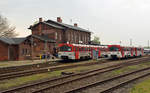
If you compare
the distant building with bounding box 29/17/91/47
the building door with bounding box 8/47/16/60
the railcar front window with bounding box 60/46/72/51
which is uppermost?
the distant building with bounding box 29/17/91/47

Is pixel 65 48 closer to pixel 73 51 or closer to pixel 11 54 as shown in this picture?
pixel 73 51

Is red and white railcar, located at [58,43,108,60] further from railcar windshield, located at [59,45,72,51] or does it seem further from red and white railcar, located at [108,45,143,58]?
red and white railcar, located at [108,45,143,58]

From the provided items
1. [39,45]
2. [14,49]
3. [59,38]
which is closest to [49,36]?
[59,38]

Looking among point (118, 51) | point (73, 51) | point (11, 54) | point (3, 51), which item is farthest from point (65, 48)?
point (3, 51)

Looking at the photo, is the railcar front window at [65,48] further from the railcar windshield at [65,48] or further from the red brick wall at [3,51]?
the red brick wall at [3,51]

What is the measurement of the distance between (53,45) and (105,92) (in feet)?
114

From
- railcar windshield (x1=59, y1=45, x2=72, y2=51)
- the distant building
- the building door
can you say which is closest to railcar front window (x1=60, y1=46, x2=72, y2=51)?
railcar windshield (x1=59, y1=45, x2=72, y2=51)

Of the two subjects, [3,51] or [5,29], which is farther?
[5,29]

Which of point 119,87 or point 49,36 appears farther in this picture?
point 49,36

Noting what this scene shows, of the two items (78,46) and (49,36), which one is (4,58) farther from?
(49,36)

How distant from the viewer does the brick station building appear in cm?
2983

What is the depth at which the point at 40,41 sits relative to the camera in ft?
126

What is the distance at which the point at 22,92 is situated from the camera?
8391mm

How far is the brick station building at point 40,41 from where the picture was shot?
2983cm
